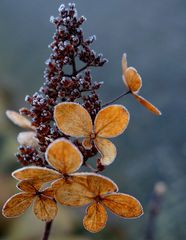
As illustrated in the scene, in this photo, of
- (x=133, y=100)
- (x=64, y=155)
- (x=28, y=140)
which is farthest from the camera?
(x=133, y=100)

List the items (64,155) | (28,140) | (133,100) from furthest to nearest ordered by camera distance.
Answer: (133,100) → (28,140) → (64,155)

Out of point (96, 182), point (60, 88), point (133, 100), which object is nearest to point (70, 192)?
point (96, 182)

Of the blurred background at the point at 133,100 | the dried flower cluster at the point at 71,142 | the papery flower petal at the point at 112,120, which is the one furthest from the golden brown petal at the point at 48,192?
the blurred background at the point at 133,100

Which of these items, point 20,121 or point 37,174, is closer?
point 37,174

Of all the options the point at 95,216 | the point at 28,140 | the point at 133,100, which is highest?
the point at 133,100

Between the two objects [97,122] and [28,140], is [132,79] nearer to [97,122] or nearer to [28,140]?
[97,122]

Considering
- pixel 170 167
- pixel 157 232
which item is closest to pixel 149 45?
pixel 170 167

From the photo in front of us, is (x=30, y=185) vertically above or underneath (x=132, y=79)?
underneath

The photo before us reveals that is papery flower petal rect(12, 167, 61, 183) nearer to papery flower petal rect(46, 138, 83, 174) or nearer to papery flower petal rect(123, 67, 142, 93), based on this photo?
papery flower petal rect(46, 138, 83, 174)
